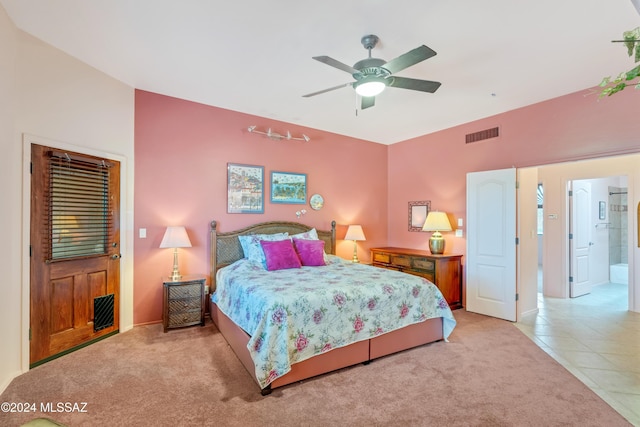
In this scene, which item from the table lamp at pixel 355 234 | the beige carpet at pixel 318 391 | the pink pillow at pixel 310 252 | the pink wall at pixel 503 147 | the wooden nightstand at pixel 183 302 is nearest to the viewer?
the beige carpet at pixel 318 391

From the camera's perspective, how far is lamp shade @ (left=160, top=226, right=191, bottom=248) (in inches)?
144

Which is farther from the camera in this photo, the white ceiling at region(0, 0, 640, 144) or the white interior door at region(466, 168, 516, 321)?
the white interior door at region(466, 168, 516, 321)

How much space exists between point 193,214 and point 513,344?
13.7ft

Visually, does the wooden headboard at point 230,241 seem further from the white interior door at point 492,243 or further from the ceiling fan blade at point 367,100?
the white interior door at point 492,243

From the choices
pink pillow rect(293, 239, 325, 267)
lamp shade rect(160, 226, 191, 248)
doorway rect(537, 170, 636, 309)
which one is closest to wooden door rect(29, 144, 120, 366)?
lamp shade rect(160, 226, 191, 248)

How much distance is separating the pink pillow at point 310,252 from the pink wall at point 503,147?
7.31ft

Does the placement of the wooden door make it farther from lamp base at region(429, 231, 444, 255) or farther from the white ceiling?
lamp base at region(429, 231, 444, 255)

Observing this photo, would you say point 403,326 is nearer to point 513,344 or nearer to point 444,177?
point 513,344

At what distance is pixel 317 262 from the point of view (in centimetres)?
411

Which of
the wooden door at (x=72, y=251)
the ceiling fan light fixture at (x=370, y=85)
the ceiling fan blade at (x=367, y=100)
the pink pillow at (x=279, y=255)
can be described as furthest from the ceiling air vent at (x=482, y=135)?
the wooden door at (x=72, y=251)

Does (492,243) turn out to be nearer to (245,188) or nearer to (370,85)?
(370,85)

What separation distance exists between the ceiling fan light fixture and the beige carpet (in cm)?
250

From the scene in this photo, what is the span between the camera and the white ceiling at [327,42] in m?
2.29

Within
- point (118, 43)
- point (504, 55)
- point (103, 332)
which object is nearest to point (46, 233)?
point (103, 332)
